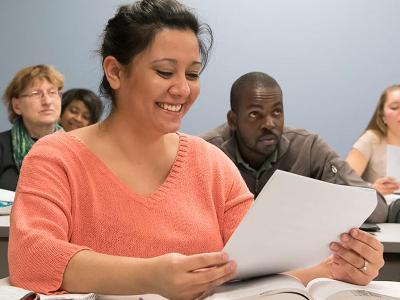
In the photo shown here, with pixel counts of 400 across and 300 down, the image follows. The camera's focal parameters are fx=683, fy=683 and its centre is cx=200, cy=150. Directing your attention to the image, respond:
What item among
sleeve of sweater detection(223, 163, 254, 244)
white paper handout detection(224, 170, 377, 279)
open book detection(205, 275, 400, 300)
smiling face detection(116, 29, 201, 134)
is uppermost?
smiling face detection(116, 29, 201, 134)

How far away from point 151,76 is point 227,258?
46 centimetres

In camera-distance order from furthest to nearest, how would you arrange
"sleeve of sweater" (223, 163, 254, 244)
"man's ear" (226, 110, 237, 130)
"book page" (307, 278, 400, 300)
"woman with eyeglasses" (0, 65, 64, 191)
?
"woman with eyeglasses" (0, 65, 64, 191) < "man's ear" (226, 110, 237, 130) < "sleeve of sweater" (223, 163, 254, 244) < "book page" (307, 278, 400, 300)

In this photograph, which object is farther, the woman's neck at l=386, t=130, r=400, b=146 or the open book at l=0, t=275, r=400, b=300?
the woman's neck at l=386, t=130, r=400, b=146

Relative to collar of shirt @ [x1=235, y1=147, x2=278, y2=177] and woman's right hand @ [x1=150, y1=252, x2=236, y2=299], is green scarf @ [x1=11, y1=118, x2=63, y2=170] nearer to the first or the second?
collar of shirt @ [x1=235, y1=147, x2=278, y2=177]

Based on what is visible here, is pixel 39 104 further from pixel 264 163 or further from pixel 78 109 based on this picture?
pixel 264 163

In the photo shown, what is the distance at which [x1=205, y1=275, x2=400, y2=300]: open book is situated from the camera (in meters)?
1.18

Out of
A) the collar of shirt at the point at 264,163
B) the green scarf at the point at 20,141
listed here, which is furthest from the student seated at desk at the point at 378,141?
the green scarf at the point at 20,141

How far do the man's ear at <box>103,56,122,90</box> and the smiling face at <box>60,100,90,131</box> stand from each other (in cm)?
313

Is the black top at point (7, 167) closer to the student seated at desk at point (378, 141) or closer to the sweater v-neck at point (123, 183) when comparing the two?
the student seated at desk at point (378, 141)

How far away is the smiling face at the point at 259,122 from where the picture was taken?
299cm

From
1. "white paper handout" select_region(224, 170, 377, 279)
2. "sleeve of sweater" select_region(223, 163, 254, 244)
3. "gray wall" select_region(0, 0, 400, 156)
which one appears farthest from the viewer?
"gray wall" select_region(0, 0, 400, 156)

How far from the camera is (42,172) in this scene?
4.57 feet

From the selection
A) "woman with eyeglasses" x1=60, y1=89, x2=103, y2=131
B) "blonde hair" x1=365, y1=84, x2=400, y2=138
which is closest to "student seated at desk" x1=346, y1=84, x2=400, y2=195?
"blonde hair" x1=365, y1=84, x2=400, y2=138

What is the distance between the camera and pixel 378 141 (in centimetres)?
423
